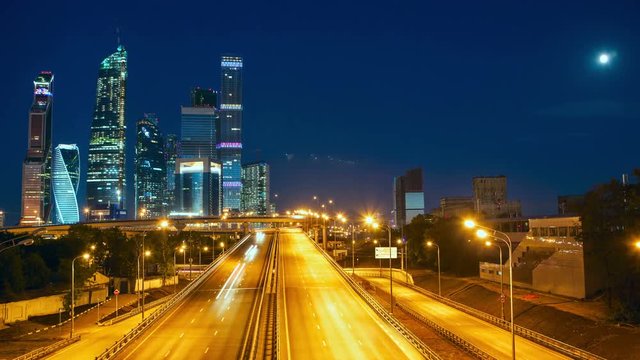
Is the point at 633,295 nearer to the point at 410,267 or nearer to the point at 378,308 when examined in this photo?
Result: the point at 378,308

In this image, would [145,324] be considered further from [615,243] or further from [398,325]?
[615,243]

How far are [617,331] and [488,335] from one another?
1066 cm

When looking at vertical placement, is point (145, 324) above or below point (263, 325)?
above

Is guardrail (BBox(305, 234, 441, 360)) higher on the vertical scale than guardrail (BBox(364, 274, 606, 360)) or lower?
higher

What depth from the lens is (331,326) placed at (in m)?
49.8

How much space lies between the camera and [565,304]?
210 feet

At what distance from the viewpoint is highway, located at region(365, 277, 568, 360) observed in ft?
148

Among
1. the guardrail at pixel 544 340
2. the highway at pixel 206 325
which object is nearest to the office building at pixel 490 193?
the highway at pixel 206 325

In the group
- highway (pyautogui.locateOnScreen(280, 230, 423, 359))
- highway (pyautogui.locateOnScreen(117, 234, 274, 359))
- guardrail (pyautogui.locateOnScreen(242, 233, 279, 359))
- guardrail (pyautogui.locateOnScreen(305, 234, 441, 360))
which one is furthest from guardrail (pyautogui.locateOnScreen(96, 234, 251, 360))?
guardrail (pyautogui.locateOnScreen(305, 234, 441, 360))

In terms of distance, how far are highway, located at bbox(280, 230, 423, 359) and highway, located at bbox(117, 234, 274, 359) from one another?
13.7ft

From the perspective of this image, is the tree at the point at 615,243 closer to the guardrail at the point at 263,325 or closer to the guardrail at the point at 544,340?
the guardrail at the point at 544,340

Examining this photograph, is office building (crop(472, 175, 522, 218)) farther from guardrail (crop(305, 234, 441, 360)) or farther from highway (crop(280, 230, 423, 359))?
guardrail (crop(305, 234, 441, 360))

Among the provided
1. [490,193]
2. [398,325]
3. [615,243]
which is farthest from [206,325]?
[490,193]

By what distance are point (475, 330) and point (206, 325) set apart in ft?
82.8
